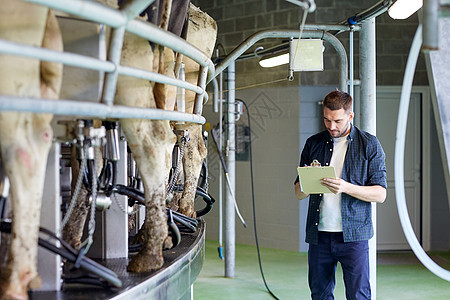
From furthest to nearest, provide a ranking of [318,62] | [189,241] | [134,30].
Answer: [318,62], [189,241], [134,30]

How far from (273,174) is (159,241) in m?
5.54

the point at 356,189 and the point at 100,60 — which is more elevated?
the point at 100,60

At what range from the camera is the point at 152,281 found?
2.04 m

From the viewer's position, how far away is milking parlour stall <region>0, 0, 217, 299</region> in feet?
5.05

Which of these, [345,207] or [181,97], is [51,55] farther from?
[345,207]

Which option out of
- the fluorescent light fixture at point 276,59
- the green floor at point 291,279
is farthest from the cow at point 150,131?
the green floor at point 291,279

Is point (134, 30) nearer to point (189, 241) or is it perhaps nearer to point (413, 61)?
point (413, 61)

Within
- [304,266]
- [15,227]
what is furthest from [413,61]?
[304,266]

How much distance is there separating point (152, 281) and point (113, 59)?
771 millimetres

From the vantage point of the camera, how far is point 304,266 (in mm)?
6535

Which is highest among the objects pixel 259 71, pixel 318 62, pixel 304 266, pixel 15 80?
pixel 259 71

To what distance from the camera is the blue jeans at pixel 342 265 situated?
3.06 meters

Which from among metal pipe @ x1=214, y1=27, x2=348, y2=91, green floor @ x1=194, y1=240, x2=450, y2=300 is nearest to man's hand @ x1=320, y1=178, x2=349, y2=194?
metal pipe @ x1=214, y1=27, x2=348, y2=91

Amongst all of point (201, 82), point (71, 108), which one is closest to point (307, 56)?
point (201, 82)
